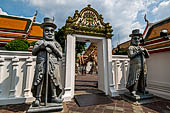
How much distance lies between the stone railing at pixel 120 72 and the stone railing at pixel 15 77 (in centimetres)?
408

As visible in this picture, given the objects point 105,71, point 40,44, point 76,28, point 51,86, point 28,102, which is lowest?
point 28,102

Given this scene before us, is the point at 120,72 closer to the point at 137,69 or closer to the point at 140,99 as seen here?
the point at 137,69

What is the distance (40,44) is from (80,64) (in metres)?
14.5

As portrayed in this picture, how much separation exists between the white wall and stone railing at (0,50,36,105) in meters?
6.10

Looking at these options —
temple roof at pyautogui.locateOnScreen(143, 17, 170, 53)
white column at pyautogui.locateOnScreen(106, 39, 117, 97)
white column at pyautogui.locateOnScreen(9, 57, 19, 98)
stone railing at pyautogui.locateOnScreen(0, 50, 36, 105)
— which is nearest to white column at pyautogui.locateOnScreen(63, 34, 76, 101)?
stone railing at pyautogui.locateOnScreen(0, 50, 36, 105)

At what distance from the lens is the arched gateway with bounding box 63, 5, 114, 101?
377 centimetres

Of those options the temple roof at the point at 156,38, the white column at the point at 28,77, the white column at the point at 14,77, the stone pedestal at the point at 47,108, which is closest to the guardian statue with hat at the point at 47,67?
the stone pedestal at the point at 47,108

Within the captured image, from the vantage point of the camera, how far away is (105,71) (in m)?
4.35

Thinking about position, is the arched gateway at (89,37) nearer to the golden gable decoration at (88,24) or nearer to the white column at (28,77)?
the golden gable decoration at (88,24)

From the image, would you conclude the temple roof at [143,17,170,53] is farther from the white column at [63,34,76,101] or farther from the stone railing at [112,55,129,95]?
the white column at [63,34,76,101]

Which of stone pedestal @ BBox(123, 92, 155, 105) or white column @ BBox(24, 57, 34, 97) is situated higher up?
white column @ BBox(24, 57, 34, 97)

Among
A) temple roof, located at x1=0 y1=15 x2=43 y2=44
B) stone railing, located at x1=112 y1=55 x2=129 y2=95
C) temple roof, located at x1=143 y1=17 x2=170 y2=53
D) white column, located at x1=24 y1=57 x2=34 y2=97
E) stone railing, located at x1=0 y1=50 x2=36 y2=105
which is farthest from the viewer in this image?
temple roof, located at x1=0 y1=15 x2=43 y2=44

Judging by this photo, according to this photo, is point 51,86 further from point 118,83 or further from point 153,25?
point 153,25

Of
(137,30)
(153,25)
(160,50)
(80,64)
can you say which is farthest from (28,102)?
(80,64)
